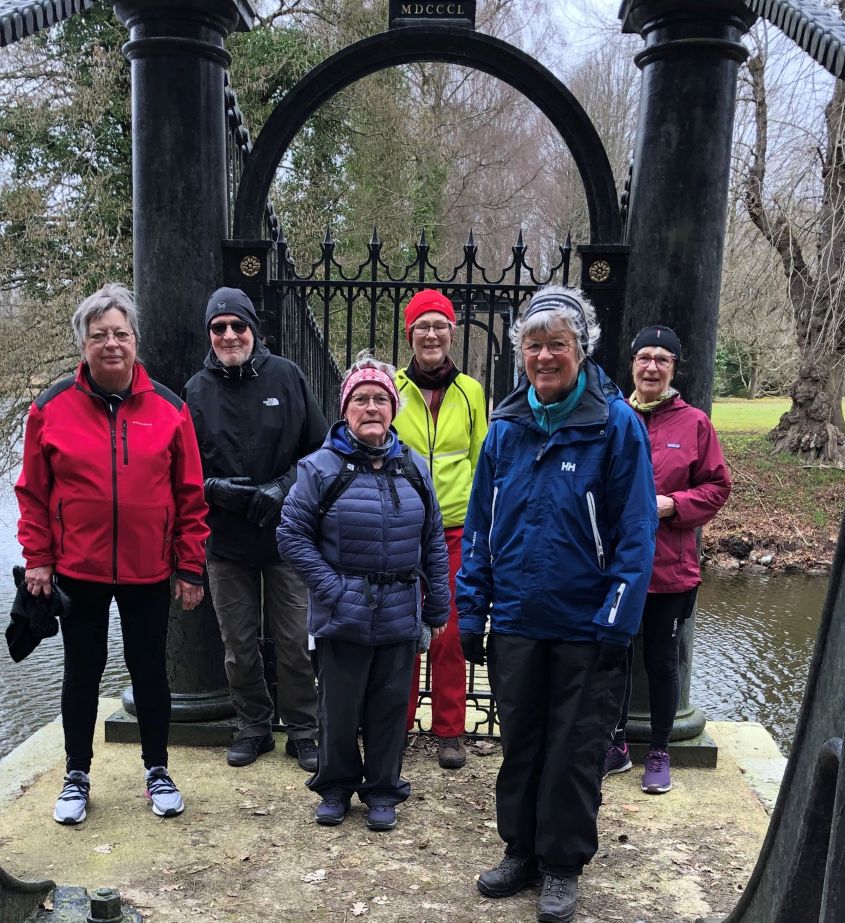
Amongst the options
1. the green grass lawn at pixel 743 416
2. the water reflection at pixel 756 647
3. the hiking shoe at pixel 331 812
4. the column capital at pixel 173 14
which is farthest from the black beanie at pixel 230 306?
the green grass lawn at pixel 743 416

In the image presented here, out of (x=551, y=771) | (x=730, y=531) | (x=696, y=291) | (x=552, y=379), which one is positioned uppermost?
(x=696, y=291)

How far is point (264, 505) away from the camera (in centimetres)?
353

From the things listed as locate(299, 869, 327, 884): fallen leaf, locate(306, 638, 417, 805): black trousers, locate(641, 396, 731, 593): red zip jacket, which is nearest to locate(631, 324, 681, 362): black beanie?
locate(641, 396, 731, 593): red zip jacket

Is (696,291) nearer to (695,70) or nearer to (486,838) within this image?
(695,70)

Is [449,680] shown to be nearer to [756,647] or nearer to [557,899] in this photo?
[557,899]

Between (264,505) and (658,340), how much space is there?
1754 millimetres

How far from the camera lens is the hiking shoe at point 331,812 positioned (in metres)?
3.33

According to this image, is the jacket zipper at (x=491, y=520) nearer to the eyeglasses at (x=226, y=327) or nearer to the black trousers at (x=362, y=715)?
the black trousers at (x=362, y=715)

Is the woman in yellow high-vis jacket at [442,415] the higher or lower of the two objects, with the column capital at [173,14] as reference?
lower

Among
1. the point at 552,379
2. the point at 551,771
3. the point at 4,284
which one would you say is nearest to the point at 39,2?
the point at 552,379

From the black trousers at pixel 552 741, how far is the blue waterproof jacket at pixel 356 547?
0.50 metres

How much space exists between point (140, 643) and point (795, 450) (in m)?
15.0

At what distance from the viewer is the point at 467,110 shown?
16672mm

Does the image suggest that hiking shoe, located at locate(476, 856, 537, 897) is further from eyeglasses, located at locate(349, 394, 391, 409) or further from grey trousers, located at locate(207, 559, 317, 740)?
eyeglasses, located at locate(349, 394, 391, 409)
